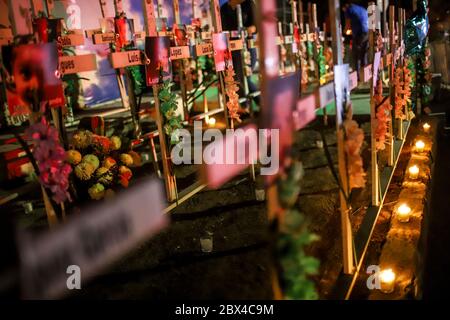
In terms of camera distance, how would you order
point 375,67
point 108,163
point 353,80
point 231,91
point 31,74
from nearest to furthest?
point 31,74
point 353,80
point 375,67
point 108,163
point 231,91

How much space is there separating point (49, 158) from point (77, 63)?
0.93 m

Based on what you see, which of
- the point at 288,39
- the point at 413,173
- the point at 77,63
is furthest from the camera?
the point at 288,39

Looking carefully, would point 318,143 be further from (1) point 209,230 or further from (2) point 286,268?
(2) point 286,268

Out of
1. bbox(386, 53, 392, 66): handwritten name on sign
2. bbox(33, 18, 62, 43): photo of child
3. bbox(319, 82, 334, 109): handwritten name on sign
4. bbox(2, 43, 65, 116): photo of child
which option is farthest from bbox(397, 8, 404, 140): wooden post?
bbox(2, 43, 65, 116): photo of child

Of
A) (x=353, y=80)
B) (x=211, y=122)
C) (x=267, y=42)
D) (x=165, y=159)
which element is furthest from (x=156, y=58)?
(x=211, y=122)

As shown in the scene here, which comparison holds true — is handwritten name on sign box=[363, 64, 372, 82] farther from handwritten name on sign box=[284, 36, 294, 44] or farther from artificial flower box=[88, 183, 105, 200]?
handwritten name on sign box=[284, 36, 294, 44]

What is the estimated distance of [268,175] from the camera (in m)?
2.24

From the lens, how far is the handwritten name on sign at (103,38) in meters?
6.00

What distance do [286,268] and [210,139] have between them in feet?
20.5

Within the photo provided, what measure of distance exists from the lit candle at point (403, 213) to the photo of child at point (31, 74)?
11.8 feet

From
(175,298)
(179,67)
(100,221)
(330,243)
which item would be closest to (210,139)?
(179,67)

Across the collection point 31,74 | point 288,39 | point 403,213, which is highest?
point 288,39

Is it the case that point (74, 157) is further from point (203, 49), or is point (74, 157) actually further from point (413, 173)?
point (413, 173)

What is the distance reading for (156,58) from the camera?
4.76 meters
